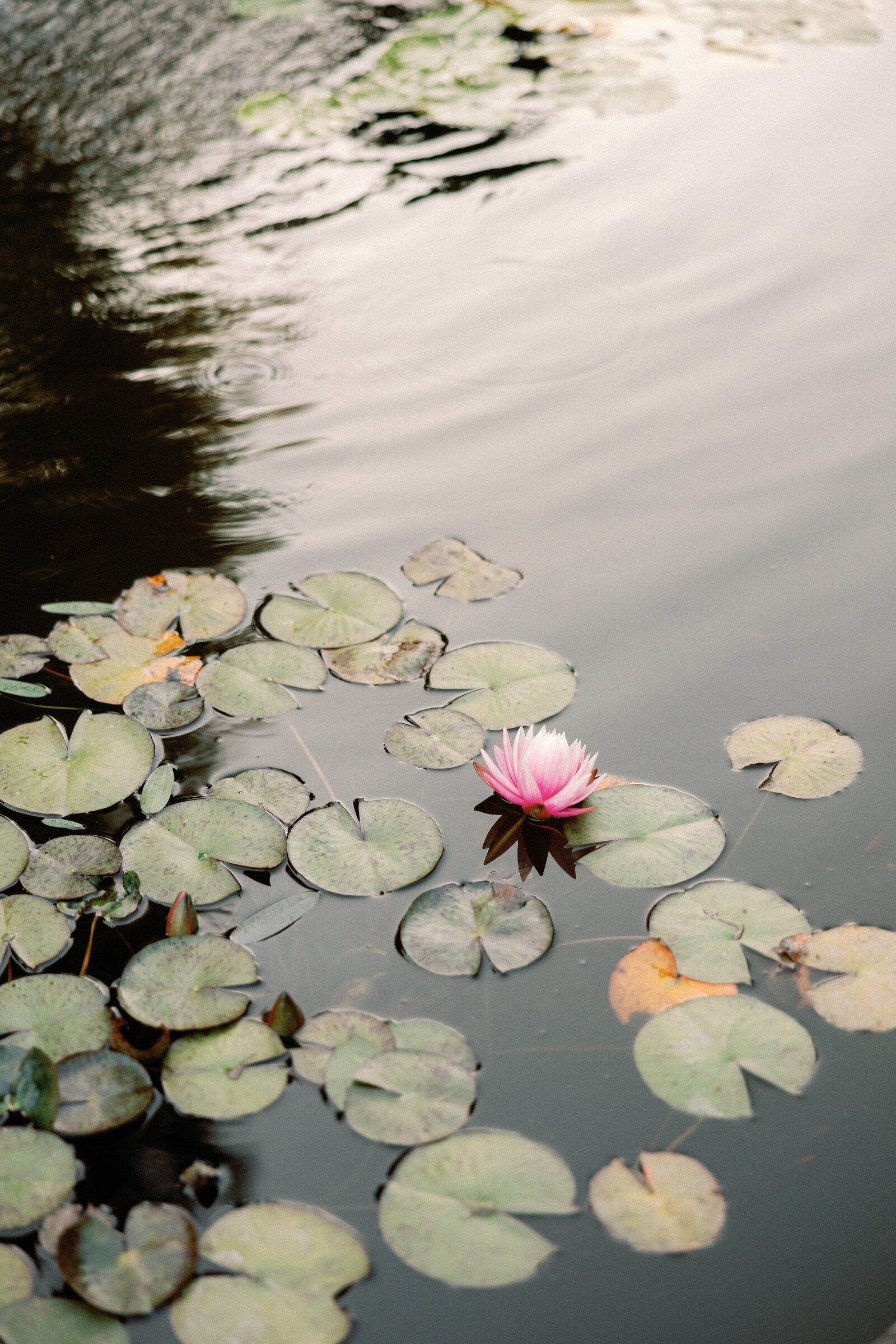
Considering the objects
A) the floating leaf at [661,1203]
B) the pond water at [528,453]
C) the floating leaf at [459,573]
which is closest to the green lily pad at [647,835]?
the pond water at [528,453]

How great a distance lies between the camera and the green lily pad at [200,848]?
1303mm

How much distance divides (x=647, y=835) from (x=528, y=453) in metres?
0.96

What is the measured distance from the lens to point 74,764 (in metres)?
1.46

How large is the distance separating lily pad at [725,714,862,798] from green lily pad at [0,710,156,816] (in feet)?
2.92

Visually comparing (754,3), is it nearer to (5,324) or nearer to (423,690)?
(5,324)

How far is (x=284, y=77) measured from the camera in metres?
3.48

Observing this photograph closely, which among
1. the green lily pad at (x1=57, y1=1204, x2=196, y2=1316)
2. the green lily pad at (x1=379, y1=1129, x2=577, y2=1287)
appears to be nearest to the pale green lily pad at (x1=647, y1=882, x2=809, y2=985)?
the green lily pad at (x1=379, y1=1129, x2=577, y2=1287)

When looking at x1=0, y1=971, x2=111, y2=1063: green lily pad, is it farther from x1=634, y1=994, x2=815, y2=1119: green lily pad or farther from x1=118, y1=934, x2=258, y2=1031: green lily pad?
x1=634, y1=994, x2=815, y2=1119: green lily pad

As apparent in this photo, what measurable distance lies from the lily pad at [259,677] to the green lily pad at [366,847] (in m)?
0.24

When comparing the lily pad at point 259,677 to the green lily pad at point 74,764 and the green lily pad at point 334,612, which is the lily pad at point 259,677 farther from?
the green lily pad at point 74,764

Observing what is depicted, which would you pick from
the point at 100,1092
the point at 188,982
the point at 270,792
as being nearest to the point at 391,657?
the point at 270,792

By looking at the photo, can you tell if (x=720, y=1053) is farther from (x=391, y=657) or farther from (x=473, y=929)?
(x=391, y=657)

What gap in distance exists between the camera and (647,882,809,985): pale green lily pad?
1.21m

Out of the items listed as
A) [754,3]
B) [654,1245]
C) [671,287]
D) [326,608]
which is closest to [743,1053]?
[654,1245]
